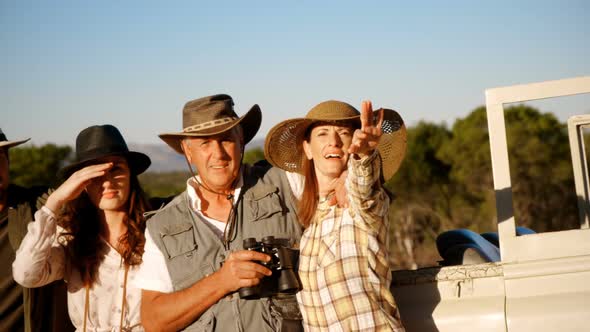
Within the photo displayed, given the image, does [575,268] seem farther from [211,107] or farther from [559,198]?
[559,198]

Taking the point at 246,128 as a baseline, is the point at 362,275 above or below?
below

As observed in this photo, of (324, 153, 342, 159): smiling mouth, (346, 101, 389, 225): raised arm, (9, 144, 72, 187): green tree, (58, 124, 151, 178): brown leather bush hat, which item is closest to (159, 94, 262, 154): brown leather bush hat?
(58, 124, 151, 178): brown leather bush hat

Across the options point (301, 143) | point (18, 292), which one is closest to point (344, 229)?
point (301, 143)

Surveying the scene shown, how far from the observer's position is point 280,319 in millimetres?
3650

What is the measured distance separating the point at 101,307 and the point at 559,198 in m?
21.6

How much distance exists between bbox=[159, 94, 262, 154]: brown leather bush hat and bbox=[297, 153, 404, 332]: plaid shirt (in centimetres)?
90

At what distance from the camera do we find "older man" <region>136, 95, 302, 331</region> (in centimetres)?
369

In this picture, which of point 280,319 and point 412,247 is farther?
point 412,247

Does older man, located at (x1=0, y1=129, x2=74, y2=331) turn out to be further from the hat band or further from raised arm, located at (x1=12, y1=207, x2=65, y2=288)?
the hat band

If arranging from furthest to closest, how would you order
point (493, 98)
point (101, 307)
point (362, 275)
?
point (101, 307) < point (493, 98) < point (362, 275)

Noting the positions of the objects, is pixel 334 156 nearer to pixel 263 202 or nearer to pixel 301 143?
pixel 301 143

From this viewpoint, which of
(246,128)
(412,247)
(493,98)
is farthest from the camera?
(412,247)

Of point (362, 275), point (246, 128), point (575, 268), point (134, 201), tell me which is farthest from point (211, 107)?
point (575, 268)

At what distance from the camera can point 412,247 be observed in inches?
910
